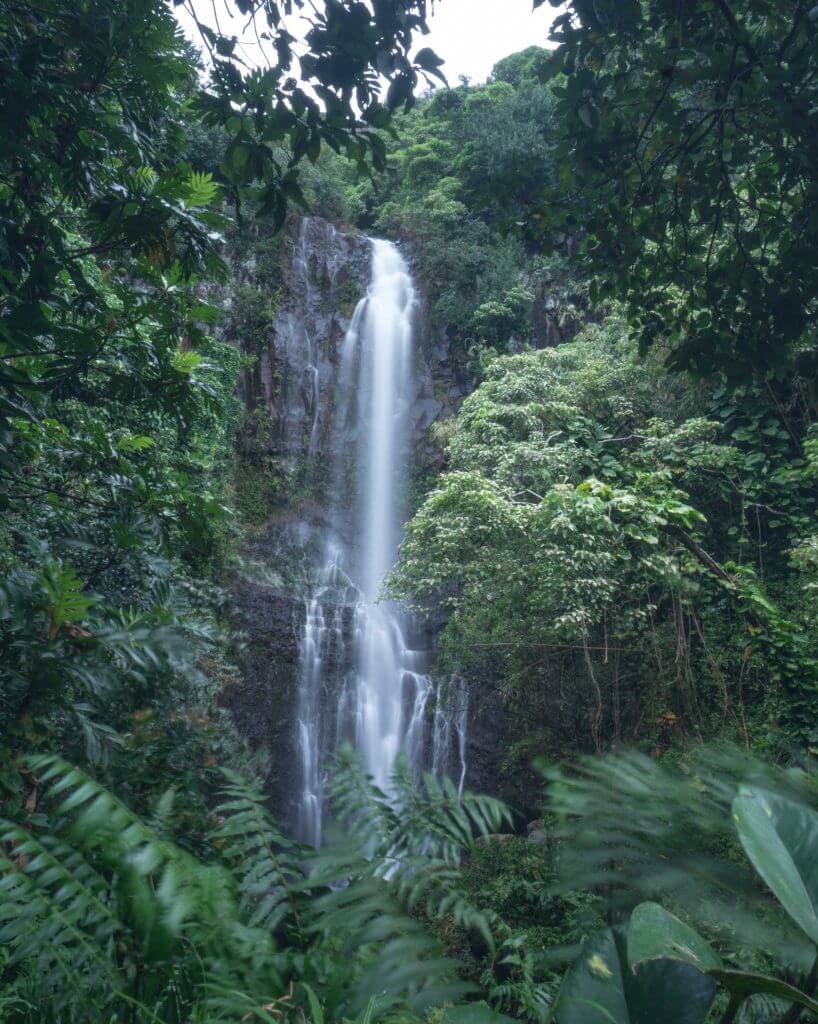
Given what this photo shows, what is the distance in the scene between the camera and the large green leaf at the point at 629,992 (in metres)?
0.63

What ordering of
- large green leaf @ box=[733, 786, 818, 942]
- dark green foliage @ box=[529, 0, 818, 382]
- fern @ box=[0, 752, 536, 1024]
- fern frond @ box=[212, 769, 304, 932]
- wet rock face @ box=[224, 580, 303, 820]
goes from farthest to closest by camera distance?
1. wet rock face @ box=[224, 580, 303, 820]
2. dark green foliage @ box=[529, 0, 818, 382]
3. fern frond @ box=[212, 769, 304, 932]
4. fern @ box=[0, 752, 536, 1024]
5. large green leaf @ box=[733, 786, 818, 942]

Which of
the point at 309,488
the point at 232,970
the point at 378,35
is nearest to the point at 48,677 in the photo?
the point at 232,970

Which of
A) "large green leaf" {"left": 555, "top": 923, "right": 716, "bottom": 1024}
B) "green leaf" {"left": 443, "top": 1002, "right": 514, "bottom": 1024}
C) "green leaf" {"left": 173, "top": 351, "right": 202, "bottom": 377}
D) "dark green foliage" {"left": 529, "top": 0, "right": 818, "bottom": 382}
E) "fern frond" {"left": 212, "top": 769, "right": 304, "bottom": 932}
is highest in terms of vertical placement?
"dark green foliage" {"left": 529, "top": 0, "right": 818, "bottom": 382}

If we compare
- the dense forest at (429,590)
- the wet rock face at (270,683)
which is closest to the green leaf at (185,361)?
the dense forest at (429,590)

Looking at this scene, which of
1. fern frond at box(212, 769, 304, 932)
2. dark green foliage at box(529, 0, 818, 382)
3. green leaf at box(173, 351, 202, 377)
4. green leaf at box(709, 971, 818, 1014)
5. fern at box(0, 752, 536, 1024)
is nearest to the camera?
green leaf at box(709, 971, 818, 1014)

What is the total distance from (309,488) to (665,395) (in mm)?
8051

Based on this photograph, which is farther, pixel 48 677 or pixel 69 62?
pixel 69 62

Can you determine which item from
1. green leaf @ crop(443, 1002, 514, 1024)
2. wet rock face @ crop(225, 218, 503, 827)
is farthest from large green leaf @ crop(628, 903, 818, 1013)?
wet rock face @ crop(225, 218, 503, 827)

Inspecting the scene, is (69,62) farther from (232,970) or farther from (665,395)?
(665,395)

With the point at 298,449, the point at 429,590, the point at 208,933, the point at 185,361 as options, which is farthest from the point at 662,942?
the point at 298,449

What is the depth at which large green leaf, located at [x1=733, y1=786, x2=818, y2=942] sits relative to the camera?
68cm

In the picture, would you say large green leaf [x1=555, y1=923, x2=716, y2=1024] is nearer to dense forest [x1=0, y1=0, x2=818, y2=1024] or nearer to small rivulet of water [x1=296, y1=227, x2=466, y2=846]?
dense forest [x1=0, y1=0, x2=818, y2=1024]

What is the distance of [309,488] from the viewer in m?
15.3

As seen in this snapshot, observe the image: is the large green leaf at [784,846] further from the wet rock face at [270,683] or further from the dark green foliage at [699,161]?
the wet rock face at [270,683]
